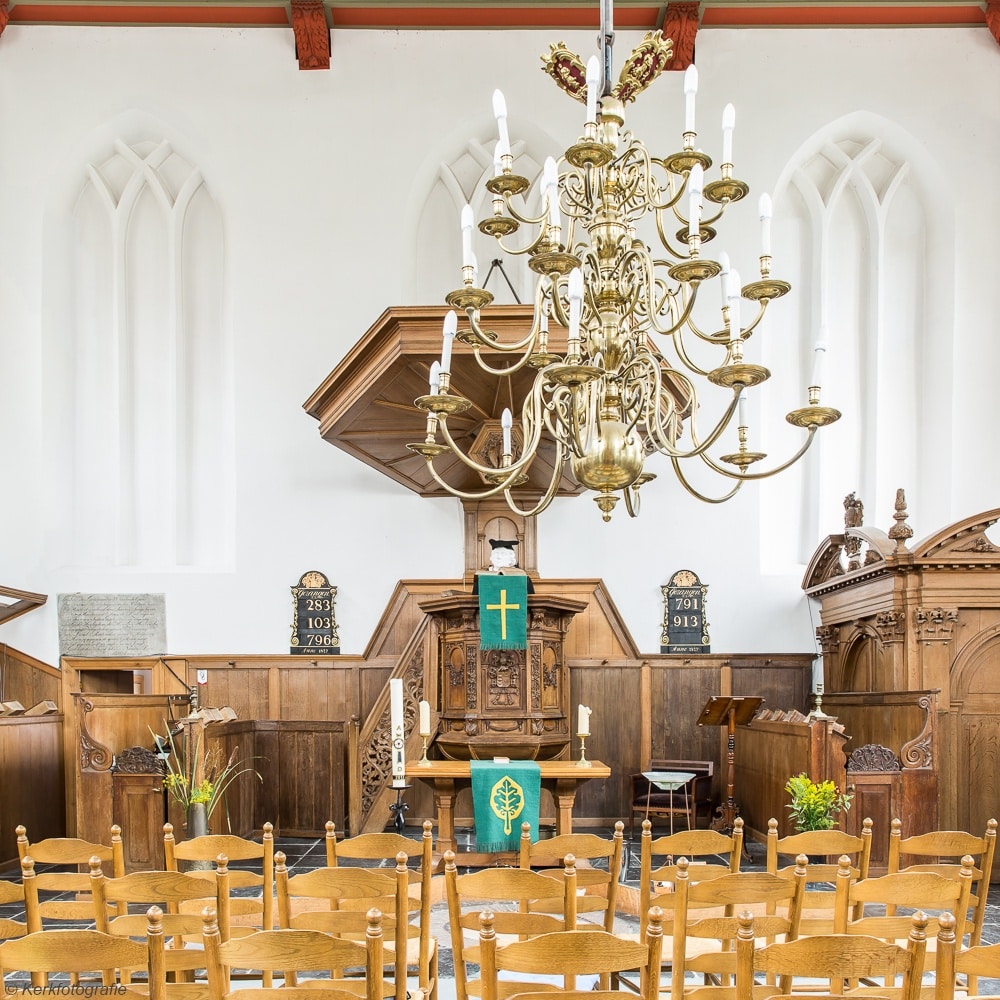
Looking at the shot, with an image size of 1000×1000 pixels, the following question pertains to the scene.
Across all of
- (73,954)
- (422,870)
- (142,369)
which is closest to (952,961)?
(422,870)

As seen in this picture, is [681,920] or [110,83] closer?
[681,920]

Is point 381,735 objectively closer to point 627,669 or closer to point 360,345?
point 627,669

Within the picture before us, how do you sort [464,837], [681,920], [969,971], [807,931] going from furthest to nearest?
[464,837]
[807,931]
[681,920]
[969,971]

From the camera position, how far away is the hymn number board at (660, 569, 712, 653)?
12.0 metres

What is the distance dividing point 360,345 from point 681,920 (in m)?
5.15

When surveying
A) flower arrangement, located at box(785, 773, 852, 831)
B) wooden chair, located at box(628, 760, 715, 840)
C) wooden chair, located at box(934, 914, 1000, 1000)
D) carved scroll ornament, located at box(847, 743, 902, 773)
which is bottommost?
wooden chair, located at box(628, 760, 715, 840)

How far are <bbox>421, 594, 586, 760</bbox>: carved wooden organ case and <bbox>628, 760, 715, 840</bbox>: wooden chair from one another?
3.81 feet

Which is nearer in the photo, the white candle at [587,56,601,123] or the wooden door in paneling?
the white candle at [587,56,601,123]

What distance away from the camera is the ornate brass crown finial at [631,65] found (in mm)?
5035

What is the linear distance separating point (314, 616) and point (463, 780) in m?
4.01

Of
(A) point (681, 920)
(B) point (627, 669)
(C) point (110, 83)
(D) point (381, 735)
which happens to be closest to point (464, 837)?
(D) point (381, 735)

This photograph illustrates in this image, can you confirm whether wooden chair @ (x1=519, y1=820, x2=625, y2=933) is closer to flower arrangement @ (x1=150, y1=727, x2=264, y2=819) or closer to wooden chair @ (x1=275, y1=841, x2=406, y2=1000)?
wooden chair @ (x1=275, y1=841, x2=406, y2=1000)

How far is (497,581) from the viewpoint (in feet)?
30.5

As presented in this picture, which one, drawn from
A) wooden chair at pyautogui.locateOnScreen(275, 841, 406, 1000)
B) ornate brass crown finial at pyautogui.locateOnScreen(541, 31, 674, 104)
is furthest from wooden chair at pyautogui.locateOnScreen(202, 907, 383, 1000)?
ornate brass crown finial at pyautogui.locateOnScreen(541, 31, 674, 104)
